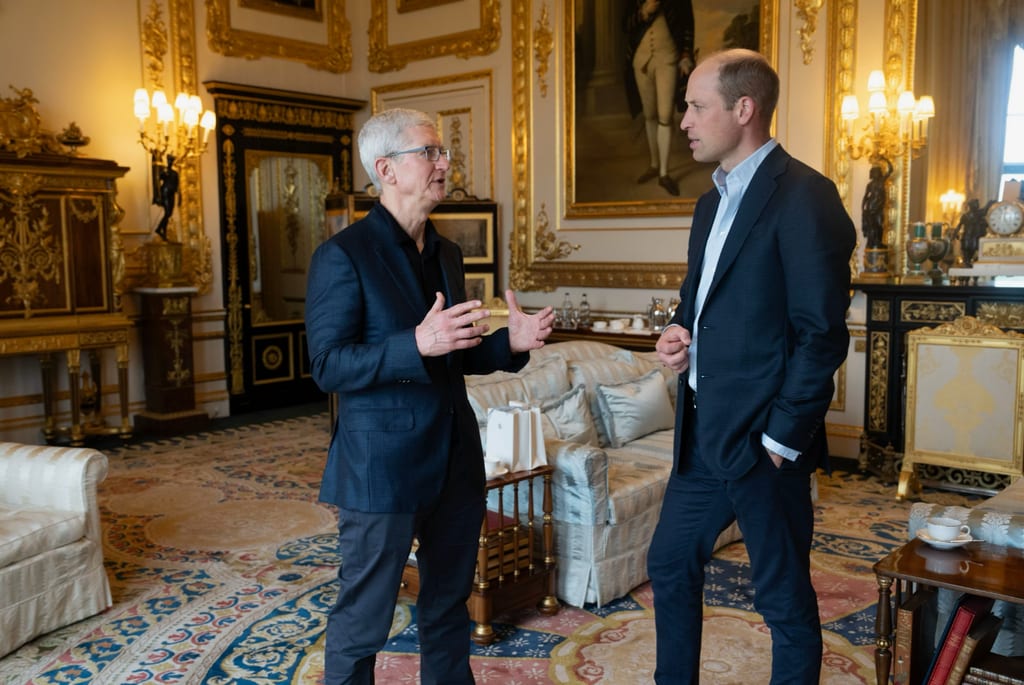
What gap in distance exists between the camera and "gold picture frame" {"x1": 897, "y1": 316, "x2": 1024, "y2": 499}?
16.7 feet

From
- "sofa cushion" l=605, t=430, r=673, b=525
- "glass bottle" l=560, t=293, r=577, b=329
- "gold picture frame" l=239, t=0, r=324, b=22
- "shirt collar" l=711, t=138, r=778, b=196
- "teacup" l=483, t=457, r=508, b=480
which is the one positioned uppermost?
"gold picture frame" l=239, t=0, r=324, b=22

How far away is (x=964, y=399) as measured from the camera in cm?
521

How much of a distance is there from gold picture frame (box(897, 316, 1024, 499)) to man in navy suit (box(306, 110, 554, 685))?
383 cm

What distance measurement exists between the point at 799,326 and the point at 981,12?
272 inches

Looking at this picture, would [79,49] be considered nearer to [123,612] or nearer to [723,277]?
[123,612]

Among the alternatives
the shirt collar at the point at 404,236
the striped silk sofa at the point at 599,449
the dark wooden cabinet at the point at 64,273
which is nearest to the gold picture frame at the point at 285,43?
the dark wooden cabinet at the point at 64,273

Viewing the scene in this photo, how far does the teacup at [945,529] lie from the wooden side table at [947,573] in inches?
1.4

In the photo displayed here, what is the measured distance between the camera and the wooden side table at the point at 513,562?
3.41 m

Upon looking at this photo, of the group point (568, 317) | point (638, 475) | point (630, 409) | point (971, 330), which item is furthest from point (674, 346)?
point (568, 317)

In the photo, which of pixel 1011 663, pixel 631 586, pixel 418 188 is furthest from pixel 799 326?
pixel 631 586

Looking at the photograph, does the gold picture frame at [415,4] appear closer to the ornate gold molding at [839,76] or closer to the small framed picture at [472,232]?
the small framed picture at [472,232]

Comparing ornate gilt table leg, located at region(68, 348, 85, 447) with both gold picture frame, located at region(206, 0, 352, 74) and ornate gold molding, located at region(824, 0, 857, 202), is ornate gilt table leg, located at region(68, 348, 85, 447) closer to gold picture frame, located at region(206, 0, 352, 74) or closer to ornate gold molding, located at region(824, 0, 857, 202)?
gold picture frame, located at region(206, 0, 352, 74)

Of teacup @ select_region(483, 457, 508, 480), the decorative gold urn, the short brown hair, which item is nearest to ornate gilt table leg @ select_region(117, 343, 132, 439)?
the decorative gold urn

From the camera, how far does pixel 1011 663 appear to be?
2477mm
